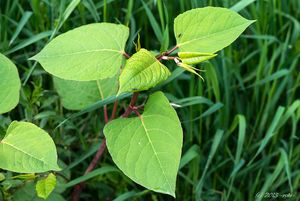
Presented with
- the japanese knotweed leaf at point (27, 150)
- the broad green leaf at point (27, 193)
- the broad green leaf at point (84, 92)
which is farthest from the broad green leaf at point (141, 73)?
the broad green leaf at point (27, 193)

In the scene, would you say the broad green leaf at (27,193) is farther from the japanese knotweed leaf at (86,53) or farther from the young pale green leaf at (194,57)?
the young pale green leaf at (194,57)

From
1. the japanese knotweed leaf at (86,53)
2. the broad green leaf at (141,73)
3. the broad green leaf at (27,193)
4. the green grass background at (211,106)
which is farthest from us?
the green grass background at (211,106)

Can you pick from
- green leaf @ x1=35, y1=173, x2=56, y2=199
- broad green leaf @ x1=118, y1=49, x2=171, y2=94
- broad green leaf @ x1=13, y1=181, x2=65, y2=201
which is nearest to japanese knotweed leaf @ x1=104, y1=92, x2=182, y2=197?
broad green leaf @ x1=118, y1=49, x2=171, y2=94

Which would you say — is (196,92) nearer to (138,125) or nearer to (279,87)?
(279,87)

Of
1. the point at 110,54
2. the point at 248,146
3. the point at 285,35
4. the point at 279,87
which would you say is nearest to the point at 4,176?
the point at 110,54

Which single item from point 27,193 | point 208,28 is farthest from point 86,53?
point 27,193
